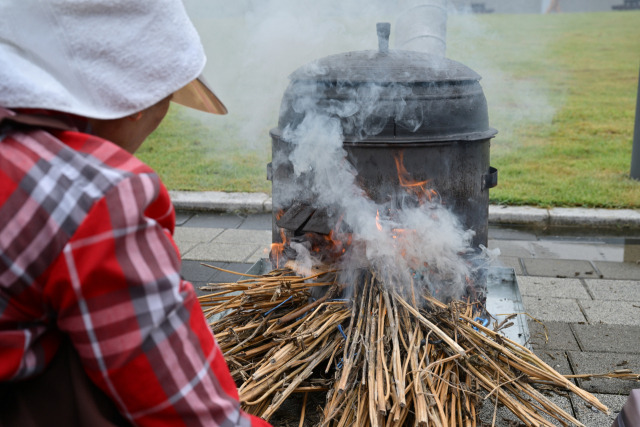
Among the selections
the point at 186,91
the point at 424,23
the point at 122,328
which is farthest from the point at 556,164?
the point at 122,328

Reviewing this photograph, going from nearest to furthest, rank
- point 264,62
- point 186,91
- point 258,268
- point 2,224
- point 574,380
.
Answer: point 2,224 < point 186,91 < point 574,380 < point 258,268 < point 264,62

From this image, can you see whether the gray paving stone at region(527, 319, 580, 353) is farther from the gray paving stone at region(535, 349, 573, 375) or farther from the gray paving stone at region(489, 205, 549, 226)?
the gray paving stone at region(489, 205, 549, 226)

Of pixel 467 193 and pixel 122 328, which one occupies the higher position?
pixel 122 328

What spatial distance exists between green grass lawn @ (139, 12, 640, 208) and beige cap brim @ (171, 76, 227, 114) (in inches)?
192

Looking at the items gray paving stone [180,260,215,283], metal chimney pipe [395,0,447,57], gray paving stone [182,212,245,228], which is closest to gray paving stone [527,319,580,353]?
metal chimney pipe [395,0,447,57]

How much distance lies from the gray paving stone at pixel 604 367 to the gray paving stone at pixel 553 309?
46cm

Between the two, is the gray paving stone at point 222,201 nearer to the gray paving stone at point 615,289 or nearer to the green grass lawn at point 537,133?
the green grass lawn at point 537,133

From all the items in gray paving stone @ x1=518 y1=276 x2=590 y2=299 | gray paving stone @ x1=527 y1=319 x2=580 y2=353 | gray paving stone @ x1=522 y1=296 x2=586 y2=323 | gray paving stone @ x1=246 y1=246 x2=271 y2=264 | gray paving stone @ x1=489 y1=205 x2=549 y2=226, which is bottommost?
gray paving stone @ x1=518 y1=276 x2=590 y2=299

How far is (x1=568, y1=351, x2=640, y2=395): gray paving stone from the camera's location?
298cm

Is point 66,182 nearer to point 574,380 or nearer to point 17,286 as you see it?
point 17,286

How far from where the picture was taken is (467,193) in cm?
315

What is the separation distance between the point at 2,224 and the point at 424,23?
3681 millimetres

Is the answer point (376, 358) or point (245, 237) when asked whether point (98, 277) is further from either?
point (245, 237)

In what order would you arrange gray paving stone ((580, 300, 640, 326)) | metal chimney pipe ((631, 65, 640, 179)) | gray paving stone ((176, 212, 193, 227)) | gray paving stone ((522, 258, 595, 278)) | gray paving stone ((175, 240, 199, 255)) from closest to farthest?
gray paving stone ((580, 300, 640, 326)), gray paving stone ((522, 258, 595, 278)), gray paving stone ((175, 240, 199, 255)), gray paving stone ((176, 212, 193, 227)), metal chimney pipe ((631, 65, 640, 179))
